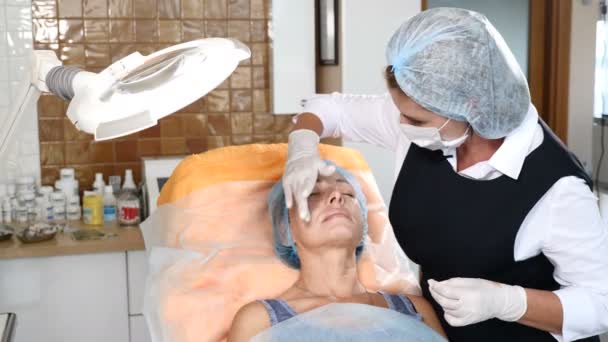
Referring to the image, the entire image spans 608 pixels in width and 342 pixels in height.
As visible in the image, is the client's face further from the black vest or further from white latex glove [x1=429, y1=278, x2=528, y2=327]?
white latex glove [x1=429, y1=278, x2=528, y2=327]

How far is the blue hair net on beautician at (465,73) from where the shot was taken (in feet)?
5.22

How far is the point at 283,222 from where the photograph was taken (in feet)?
6.75

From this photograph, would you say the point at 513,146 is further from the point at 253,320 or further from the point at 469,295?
the point at 253,320

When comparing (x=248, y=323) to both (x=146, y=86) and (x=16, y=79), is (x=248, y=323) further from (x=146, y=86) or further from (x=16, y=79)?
(x=16, y=79)

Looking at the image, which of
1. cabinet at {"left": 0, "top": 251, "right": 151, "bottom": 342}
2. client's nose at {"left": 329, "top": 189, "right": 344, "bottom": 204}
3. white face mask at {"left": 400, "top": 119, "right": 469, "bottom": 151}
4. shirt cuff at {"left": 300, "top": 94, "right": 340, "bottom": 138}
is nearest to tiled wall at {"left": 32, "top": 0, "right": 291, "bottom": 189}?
cabinet at {"left": 0, "top": 251, "right": 151, "bottom": 342}

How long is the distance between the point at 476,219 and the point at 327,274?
17.9 inches

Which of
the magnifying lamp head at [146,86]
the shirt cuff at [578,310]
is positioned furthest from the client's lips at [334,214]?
the magnifying lamp head at [146,86]

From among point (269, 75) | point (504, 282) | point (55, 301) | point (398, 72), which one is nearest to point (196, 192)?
point (398, 72)

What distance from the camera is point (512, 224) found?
1.62 metres

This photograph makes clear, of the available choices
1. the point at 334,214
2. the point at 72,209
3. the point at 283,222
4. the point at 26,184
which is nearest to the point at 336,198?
the point at 334,214

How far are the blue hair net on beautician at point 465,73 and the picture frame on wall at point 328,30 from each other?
1.32 meters

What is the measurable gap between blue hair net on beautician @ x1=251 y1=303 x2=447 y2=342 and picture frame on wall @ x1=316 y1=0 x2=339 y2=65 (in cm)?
131

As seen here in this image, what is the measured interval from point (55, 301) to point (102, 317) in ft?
0.55

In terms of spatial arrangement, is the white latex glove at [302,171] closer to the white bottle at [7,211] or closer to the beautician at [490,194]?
the beautician at [490,194]
